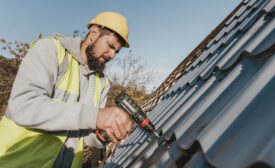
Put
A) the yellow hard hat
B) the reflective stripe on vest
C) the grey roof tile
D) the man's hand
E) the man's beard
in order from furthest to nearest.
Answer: the yellow hard hat
the man's beard
the reflective stripe on vest
the man's hand
the grey roof tile

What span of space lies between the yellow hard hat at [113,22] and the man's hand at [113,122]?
5.46 ft

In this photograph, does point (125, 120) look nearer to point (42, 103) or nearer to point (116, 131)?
point (116, 131)

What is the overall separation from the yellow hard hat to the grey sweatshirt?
42.2 inches

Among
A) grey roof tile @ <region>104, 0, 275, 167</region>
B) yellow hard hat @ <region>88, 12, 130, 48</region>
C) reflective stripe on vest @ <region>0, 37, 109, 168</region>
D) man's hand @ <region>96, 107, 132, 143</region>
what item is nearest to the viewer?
grey roof tile @ <region>104, 0, 275, 167</region>

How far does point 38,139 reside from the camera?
233 centimetres

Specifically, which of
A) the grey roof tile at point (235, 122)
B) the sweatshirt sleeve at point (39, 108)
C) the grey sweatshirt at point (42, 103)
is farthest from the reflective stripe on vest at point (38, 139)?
the grey roof tile at point (235, 122)

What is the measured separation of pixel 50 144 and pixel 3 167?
47cm

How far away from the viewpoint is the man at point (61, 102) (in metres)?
1.92

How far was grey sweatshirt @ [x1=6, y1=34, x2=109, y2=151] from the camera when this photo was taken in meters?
1.91

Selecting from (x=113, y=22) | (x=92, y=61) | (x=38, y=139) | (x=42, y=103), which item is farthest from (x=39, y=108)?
(x=113, y=22)

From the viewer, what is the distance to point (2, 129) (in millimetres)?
2268

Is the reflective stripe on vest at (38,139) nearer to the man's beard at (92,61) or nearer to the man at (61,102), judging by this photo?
the man at (61,102)

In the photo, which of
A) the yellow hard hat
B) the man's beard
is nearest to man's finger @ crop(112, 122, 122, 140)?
the man's beard

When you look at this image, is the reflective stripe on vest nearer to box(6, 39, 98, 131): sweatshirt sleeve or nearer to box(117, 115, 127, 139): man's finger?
box(6, 39, 98, 131): sweatshirt sleeve
